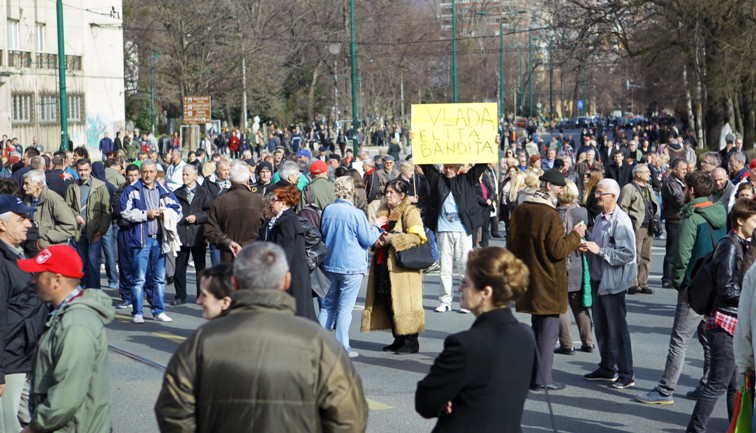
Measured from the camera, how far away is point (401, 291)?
10.5 metres

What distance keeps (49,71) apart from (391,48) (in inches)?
783

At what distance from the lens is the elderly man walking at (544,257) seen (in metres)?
8.84

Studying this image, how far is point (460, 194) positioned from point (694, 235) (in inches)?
189

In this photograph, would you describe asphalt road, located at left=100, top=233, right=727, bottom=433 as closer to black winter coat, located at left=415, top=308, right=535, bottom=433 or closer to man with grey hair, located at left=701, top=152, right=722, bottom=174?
man with grey hair, located at left=701, top=152, right=722, bottom=174

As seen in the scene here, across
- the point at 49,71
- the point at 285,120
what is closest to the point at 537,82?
the point at 285,120

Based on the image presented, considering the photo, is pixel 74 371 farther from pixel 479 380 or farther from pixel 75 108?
pixel 75 108

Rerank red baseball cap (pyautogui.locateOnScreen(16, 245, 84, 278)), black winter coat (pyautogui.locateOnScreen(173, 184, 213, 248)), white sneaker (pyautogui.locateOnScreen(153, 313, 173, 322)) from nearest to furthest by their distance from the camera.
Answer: red baseball cap (pyautogui.locateOnScreen(16, 245, 84, 278)) → white sneaker (pyautogui.locateOnScreen(153, 313, 173, 322)) → black winter coat (pyautogui.locateOnScreen(173, 184, 213, 248))

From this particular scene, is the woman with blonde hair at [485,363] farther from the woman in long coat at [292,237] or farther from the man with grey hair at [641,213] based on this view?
the man with grey hair at [641,213]

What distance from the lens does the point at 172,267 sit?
45.5 ft

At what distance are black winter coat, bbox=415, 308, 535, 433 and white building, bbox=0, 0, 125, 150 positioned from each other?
1843 inches

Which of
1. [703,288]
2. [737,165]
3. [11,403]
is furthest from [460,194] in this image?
[11,403]

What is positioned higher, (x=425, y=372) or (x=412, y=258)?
(x=412, y=258)

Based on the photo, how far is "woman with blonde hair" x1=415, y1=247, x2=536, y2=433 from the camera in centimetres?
449

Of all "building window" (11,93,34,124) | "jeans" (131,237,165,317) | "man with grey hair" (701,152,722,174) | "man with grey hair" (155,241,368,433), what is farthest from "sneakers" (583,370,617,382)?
"building window" (11,93,34,124)
